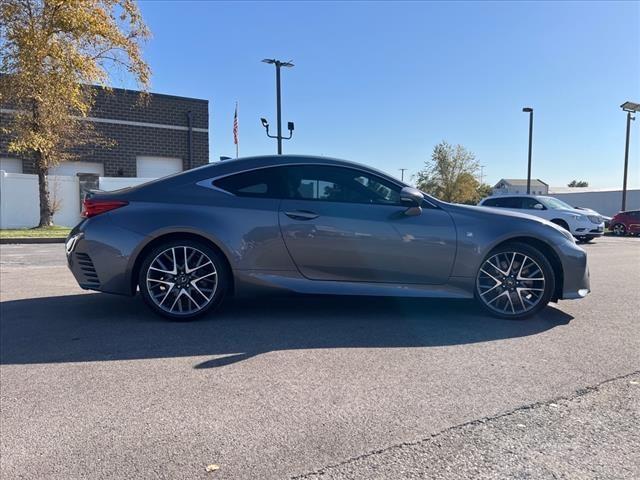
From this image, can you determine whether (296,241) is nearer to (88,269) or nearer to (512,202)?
(88,269)

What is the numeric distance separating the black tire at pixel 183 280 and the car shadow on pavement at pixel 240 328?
0.14m

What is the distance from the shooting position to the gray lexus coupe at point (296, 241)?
4512mm

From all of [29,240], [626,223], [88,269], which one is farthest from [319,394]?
[626,223]

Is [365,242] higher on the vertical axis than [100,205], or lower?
lower

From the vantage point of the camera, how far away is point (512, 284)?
477 centimetres

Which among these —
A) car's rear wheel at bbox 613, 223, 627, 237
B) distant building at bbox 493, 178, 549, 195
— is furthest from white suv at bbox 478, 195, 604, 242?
distant building at bbox 493, 178, 549, 195

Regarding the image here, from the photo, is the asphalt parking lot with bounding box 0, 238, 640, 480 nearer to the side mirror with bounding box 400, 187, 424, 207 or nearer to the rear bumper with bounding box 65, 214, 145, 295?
the rear bumper with bounding box 65, 214, 145, 295

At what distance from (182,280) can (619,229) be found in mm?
26024

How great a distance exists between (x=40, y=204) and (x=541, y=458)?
20111 mm

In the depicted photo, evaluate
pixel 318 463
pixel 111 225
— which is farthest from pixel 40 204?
Answer: pixel 318 463

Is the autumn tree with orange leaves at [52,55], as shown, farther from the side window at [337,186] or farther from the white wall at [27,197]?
the side window at [337,186]

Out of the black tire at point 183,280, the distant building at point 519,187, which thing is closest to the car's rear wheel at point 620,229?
the black tire at point 183,280

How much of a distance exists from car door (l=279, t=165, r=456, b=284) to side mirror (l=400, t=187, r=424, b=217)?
5 centimetres

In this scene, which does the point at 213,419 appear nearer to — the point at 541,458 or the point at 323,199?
the point at 541,458
